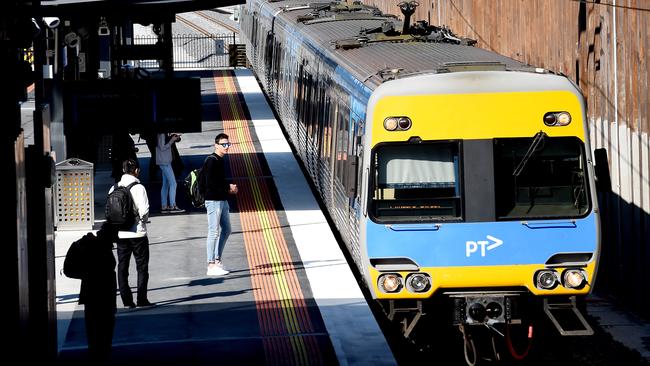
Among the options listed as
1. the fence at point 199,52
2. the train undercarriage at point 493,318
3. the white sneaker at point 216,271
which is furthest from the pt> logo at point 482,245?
the fence at point 199,52

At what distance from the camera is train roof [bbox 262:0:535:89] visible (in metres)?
13.6

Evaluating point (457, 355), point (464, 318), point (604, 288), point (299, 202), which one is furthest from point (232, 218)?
point (464, 318)

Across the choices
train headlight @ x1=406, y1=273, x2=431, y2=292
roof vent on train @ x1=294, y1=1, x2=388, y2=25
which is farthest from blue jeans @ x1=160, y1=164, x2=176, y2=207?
train headlight @ x1=406, y1=273, x2=431, y2=292

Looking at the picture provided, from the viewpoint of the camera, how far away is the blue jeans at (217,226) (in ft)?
54.6

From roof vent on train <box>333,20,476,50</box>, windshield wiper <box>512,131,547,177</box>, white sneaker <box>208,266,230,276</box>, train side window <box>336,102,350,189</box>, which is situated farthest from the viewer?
roof vent on train <box>333,20,476,50</box>

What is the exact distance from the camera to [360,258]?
13500 millimetres

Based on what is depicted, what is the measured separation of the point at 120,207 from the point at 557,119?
4.93 metres

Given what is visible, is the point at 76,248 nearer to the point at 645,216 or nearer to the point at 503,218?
the point at 503,218

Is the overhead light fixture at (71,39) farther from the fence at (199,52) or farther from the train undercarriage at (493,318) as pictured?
the fence at (199,52)

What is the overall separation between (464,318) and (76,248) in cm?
378

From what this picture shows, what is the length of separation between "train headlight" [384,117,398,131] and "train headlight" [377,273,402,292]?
1.43 m

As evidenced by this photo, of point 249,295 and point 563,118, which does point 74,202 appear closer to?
point 249,295

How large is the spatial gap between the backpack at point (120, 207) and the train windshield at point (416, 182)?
3135 millimetres

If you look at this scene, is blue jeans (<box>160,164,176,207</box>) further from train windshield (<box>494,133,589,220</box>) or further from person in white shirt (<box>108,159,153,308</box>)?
train windshield (<box>494,133,589,220</box>)
